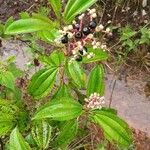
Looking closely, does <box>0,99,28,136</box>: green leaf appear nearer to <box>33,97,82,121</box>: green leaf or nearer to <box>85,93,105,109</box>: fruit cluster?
<box>33,97,82,121</box>: green leaf

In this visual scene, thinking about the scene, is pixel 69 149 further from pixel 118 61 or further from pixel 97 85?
pixel 118 61

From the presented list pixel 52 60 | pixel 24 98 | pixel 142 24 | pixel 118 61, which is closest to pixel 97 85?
pixel 52 60

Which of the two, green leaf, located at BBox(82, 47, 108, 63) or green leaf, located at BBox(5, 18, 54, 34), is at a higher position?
green leaf, located at BBox(5, 18, 54, 34)

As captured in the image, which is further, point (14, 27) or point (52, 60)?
point (52, 60)

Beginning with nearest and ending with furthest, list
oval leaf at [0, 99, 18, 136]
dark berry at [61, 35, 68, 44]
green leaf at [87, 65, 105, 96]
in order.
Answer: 1. dark berry at [61, 35, 68, 44]
2. oval leaf at [0, 99, 18, 136]
3. green leaf at [87, 65, 105, 96]

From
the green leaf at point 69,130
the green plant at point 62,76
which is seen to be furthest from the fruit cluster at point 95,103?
the green leaf at point 69,130

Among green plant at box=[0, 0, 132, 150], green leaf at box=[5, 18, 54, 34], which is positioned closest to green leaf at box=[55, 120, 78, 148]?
green plant at box=[0, 0, 132, 150]

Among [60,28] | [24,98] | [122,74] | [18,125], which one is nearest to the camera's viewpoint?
[60,28]

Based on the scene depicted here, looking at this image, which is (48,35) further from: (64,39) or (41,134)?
(41,134)
